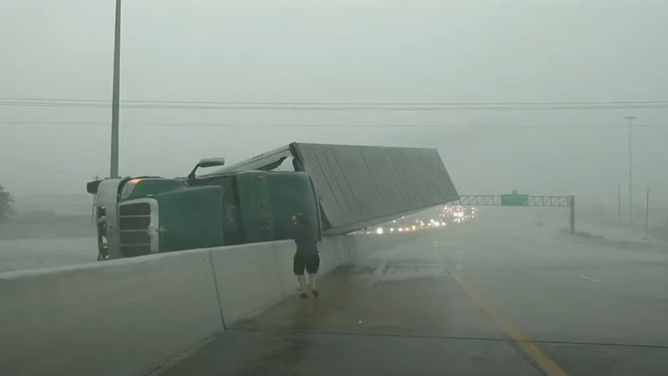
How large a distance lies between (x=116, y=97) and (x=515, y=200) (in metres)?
77.5

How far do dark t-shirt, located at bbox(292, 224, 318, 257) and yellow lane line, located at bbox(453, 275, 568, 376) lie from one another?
10.2 ft

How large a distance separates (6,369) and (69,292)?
1.01m

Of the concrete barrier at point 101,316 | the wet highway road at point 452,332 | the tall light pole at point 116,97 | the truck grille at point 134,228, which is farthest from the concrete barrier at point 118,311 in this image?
the tall light pole at point 116,97

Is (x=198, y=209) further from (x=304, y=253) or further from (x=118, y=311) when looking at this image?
(x=118, y=311)

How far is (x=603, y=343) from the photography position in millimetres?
9562

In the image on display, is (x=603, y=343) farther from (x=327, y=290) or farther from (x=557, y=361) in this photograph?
(x=327, y=290)

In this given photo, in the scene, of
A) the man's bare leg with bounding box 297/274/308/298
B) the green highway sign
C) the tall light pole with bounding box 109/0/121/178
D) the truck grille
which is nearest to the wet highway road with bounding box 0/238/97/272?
the tall light pole with bounding box 109/0/121/178

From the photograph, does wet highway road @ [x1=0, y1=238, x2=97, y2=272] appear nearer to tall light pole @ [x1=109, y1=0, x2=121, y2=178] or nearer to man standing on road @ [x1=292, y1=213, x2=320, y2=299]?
tall light pole @ [x1=109, y1=0, x2=121, y2=178]

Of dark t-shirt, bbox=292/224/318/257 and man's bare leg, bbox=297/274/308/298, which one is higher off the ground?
dark t-shirt, bbox=292/224/318/257

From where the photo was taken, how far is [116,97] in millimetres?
23812

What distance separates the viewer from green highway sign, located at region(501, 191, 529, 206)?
95.5 m

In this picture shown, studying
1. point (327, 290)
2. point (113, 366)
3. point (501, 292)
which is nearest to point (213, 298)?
point (113, 366)

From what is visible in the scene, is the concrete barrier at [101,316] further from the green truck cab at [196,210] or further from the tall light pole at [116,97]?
the tall light pole at [116,97]

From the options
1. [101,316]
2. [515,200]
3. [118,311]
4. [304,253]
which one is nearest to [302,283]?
[304,253]
